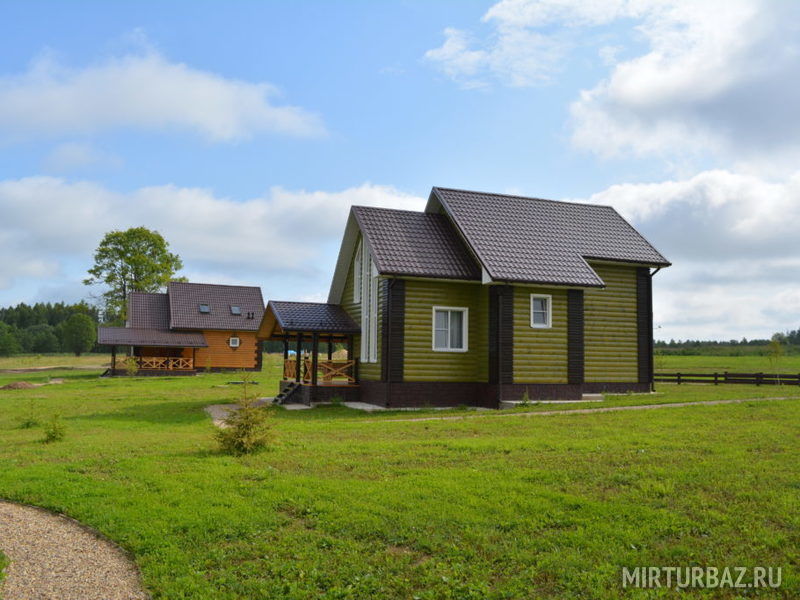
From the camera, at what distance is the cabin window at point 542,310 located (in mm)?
19572

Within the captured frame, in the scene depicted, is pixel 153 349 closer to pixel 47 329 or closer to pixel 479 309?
pixel 479 309

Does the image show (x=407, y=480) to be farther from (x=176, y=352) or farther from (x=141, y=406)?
(x=176, y=352)

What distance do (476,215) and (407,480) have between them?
1421cm

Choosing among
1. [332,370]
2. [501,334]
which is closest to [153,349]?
[332,370]

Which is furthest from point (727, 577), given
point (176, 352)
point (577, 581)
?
point (176, 352)

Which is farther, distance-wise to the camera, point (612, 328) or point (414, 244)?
point (612, 328)

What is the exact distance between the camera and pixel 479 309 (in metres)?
20.0

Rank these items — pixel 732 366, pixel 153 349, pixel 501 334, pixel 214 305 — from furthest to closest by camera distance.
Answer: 1. pixel 732 366
2. pixel 214 305
3. pixel 153 349
4. pixel 501 334

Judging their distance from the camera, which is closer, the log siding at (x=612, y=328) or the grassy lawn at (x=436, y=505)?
the grassy lawn at (x=436, y=505)

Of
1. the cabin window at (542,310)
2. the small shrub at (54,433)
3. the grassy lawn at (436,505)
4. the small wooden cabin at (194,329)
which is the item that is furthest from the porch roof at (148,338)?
the grassy lawn at (436,505)

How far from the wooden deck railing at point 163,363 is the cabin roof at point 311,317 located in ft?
73.6

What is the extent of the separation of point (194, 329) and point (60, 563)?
41.2 m

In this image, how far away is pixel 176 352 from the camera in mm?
45031

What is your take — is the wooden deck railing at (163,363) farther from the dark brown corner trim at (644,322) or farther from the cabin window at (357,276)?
the dark brown corner trim at (644,322)
